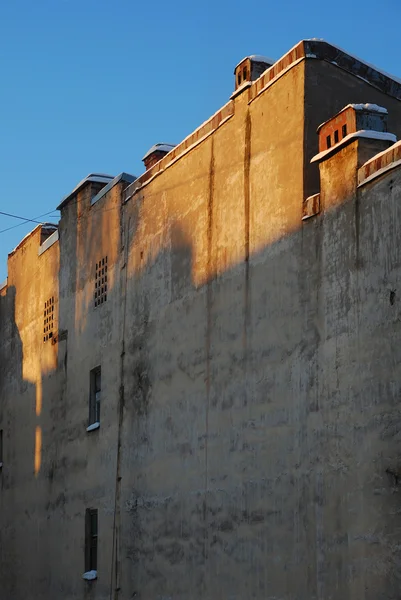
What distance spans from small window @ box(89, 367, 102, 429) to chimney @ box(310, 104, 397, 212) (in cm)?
876

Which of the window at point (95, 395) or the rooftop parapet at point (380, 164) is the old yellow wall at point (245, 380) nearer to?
the rooftop parapet at point (380, 164)

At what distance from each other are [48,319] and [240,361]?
32.8 ft

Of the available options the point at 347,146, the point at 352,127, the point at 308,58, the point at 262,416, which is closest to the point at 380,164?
the point at 347,146

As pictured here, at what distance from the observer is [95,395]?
22.7 metres

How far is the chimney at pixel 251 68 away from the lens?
17.8 m

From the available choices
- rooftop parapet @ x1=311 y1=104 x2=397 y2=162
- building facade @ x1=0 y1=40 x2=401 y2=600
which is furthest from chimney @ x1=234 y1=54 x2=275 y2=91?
rooftop parapet @ x1=311 y1=104 x2=397 y2=162

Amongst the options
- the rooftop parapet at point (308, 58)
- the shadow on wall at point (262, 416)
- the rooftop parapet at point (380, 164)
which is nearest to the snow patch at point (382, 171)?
the rooftop parapet at point (380, 164)

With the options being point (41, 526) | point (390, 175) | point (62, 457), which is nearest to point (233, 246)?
point (390, 175)

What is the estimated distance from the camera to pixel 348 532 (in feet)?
44.9

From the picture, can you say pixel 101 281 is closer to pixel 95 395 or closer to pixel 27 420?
pixel 95 395

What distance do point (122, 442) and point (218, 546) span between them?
177 inches

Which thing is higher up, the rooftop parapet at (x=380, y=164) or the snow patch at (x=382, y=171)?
the rooftop parapet at (x=380, y=164)

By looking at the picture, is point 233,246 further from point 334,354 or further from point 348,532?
point 348,532

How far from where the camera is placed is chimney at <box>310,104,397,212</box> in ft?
47.6
